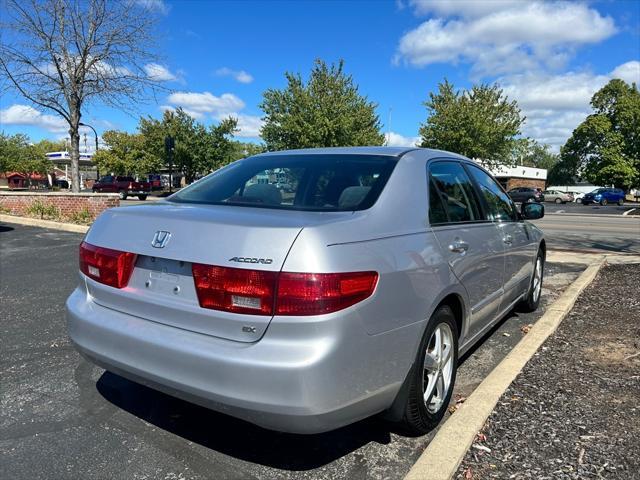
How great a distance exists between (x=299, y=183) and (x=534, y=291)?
356 centimetres

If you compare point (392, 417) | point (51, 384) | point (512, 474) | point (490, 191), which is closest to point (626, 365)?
point (490, 191)

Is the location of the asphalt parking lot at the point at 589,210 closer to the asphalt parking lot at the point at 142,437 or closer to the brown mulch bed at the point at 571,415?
the brown mulch bed at the point at 571,415

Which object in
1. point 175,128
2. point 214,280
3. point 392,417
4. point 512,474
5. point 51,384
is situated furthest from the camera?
point 175,128

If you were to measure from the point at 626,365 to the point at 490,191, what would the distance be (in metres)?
1.70

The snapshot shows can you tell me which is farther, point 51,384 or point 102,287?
point 51,384

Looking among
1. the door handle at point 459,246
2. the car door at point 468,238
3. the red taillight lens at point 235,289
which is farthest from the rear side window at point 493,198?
the red taillight lens at point 235,289

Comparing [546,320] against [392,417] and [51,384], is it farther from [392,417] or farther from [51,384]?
[51,384]

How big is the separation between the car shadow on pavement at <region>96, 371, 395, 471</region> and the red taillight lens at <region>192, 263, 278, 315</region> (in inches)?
37.5

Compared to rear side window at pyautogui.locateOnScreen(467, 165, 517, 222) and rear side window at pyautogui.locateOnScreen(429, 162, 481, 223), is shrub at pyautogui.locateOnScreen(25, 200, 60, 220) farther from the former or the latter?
rear side window at pyautogui.locateOnScreen(429, 162, 481, 223)

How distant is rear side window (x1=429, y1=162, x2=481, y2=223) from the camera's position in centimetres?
332

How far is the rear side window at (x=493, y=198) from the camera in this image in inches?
164

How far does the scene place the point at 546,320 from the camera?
4.93 metres

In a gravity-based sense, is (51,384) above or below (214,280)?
below

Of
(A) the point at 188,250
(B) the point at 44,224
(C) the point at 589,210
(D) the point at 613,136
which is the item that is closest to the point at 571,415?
(A) the point at 188,250
